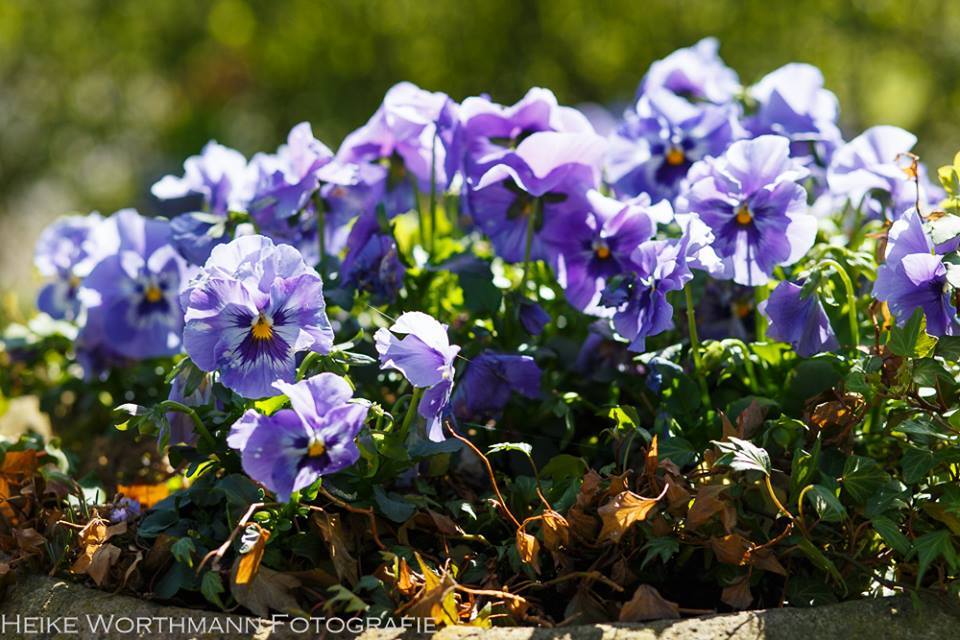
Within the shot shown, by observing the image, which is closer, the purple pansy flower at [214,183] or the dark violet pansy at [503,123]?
the dark violet pansy at [503,123]

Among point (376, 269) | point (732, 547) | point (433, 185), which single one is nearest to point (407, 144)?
point (433, 185)

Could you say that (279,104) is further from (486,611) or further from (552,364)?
(486,611)

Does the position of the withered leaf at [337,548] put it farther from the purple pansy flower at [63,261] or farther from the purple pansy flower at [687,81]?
the purple pansy flower at [687,81]

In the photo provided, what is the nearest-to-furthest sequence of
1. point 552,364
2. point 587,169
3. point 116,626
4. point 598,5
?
point 116,626
point 587,169
point 552,364
point 598,5

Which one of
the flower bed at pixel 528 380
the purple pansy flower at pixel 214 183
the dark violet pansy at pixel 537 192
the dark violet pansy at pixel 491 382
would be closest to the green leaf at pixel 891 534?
the flower bed at pixel 528 380

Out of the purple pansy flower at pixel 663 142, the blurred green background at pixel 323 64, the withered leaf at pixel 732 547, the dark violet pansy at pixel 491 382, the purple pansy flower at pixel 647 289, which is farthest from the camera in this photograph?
the blurred green background at pixel 323 64

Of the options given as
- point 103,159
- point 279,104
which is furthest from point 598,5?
point 103,159

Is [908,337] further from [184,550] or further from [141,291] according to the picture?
[141,291]
